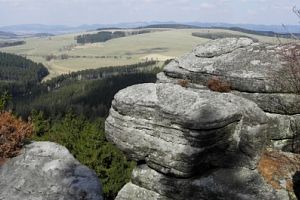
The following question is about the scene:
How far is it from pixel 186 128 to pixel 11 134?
10.3 metres

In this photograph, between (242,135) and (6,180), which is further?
(6,180)

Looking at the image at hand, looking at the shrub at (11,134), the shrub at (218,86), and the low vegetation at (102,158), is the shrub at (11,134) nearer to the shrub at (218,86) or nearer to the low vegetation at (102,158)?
the shrub at (218,86)

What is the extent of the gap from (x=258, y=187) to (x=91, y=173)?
28.1ft

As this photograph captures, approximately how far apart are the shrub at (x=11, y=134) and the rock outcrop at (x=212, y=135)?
5.82 m

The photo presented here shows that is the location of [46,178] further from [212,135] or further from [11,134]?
[212,135]

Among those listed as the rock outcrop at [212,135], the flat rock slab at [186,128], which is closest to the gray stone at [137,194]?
the rock outcrop at [212,135]

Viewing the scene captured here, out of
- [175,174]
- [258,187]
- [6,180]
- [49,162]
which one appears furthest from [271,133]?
[6,180]

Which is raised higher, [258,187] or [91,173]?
[258,187]

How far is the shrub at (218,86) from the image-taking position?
1866 cm

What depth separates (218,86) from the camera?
18688mm

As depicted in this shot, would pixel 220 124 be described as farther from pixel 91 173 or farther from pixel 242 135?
pixel 91 173

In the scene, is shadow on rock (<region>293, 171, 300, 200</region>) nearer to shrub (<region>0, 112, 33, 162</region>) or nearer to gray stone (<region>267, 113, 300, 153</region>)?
gray stone (<region>267, 113, 300, 153</region>)

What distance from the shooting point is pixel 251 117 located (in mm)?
16938

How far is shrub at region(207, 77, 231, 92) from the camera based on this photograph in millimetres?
18656
